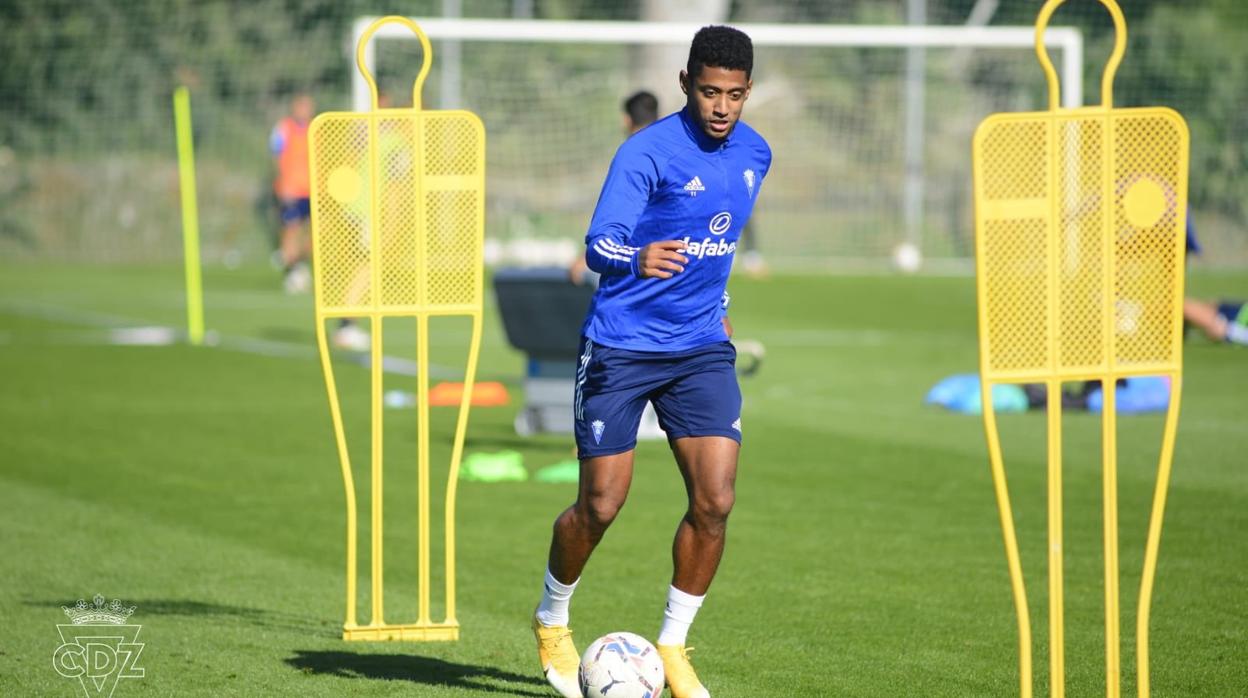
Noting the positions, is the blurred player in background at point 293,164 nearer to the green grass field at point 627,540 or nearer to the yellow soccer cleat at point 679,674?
the green grass field at point 627,540

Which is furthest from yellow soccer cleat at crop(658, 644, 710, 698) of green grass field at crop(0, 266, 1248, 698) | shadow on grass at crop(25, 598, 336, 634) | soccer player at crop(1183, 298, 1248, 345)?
soccer player at crop(1183, 298, 1248, 345)

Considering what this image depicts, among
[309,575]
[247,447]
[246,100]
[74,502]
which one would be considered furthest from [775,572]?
→ [246,100]

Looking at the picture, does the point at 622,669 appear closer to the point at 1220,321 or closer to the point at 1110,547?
the point at 1110,547

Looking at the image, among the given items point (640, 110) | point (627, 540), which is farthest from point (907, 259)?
point (627, 540)

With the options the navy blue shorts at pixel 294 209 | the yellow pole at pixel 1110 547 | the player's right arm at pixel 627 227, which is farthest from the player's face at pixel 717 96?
the navy blue shorts at pixel 294 209

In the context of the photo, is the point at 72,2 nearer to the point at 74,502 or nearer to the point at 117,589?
the point at 74,502

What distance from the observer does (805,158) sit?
3059 cm

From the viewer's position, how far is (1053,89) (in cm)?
499

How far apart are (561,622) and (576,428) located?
0.70m

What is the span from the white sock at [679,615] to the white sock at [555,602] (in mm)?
362

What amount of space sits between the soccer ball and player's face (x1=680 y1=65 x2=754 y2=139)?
1.74 meters

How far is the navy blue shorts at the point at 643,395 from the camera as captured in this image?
6.03m

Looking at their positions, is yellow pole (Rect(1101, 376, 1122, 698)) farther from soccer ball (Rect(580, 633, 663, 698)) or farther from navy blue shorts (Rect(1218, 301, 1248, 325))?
navy blue shorts (Rect(1218, 301, 1248, 325))

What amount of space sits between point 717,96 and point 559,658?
2035 mm
